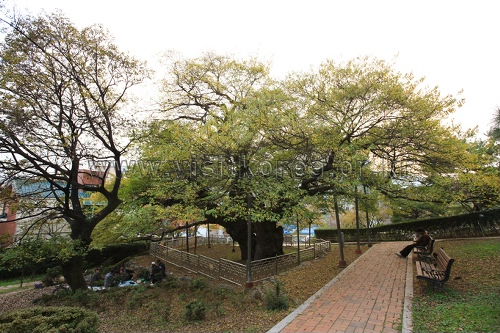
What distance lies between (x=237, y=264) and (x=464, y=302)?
6671 mm

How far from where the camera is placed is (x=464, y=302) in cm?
584

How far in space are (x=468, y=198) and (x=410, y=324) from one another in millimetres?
7737

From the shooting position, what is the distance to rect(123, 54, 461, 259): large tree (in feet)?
28.5

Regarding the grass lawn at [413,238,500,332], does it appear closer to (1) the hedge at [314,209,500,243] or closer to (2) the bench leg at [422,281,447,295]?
(2) the bench leg at [422,281,447,295]

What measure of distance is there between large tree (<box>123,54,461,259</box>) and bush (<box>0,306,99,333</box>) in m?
4.12

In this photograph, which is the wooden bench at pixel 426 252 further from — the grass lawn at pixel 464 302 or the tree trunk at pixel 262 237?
the tree trunk at pixel 262 237

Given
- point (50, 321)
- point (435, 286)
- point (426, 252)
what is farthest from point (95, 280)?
point (426, 252)

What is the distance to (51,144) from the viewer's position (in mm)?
8805

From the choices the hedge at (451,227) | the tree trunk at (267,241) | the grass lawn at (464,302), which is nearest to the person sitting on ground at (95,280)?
the tree trunk at (267,241)

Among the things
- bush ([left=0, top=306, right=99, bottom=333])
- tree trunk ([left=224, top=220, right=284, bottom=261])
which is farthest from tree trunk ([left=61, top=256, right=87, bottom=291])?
tree trunk ([left=224, top=220, right=284, bottom=261])

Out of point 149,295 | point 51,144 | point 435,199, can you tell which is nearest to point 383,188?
point 435,199

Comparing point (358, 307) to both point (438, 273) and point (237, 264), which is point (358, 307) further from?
point (237, 264)

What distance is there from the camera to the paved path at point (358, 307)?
4.88 meters

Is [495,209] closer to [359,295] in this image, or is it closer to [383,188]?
[383,188]
